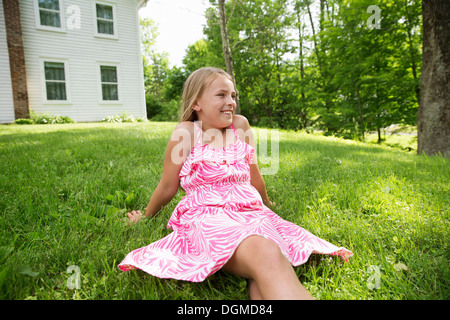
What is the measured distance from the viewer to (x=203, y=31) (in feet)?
69.6

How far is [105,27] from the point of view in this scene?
12969mm

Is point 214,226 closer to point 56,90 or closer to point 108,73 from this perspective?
point 56,90

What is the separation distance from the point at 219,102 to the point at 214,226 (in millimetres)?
879

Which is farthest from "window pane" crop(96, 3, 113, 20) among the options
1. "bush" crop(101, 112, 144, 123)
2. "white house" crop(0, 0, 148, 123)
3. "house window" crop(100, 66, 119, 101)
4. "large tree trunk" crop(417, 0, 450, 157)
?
"large tree trunk" crop(417, 0, 450, 157)

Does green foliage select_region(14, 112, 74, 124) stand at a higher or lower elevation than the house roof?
lower

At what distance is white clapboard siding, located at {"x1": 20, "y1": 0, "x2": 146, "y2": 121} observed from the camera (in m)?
11.2

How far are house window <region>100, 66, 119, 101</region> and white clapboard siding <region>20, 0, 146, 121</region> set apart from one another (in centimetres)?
24

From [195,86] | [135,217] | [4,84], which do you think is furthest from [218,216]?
[4,84]

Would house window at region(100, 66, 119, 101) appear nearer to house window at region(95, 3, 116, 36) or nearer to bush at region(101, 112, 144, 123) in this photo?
bush at region(101, 112, 144, 123)

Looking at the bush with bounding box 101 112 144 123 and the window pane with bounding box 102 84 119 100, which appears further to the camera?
the window pane with bounding box 102 84 119 100

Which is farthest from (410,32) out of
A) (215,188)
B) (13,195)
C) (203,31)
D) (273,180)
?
(203,31)

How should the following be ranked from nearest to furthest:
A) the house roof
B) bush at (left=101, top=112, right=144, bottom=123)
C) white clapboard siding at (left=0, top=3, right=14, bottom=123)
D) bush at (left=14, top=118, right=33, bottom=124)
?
1. bush at (left=14, top=118, right=33, bottom=124)
2. white clapboard siding at (left=0, top=3, right=14, bottom=123)
3. bush at (left=101, top=112, right=144, bottom=123)
4. the house roof

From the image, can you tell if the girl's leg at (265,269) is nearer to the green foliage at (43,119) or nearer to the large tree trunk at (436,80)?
the large tree trunk at (436,80)
